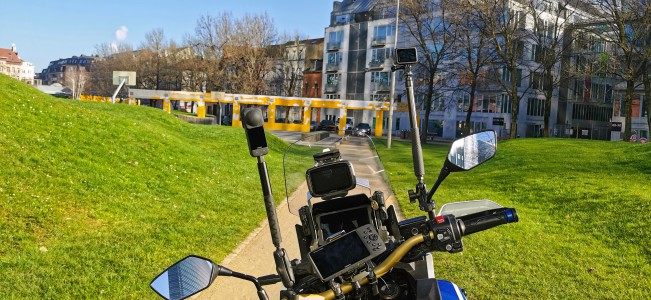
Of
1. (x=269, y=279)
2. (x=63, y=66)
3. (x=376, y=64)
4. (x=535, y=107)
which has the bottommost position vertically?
(x=269, y=279)

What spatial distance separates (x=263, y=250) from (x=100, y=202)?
2.78 m

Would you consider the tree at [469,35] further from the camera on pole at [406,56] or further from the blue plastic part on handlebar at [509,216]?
the blue plastic part on handlebar at [509,216]

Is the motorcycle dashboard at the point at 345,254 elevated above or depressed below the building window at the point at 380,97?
below

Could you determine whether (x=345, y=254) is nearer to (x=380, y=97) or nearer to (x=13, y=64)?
(x=380, y=97)

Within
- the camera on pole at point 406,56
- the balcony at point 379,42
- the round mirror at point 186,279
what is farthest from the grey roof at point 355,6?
the round mirror at point 186,279

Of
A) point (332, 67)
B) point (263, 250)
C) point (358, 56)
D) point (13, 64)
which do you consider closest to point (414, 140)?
point (263, 250)

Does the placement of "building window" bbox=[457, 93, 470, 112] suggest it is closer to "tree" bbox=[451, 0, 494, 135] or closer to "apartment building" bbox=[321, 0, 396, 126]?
"apartment building" bbox=[321, 0, 396, 126]

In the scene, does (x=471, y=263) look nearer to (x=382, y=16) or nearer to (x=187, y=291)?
(x=187, y=291)

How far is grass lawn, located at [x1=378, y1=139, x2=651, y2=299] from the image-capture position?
6.24 m

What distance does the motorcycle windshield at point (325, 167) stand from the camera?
264cm

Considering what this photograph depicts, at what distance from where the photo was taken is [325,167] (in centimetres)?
262

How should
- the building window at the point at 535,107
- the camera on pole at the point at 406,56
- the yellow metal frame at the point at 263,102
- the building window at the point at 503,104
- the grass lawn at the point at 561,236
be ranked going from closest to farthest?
the camera on pole at the point at 406,56 → the grass lawn at the point at 561,236 → the yellow metal frame at the point at 263,102 → the building window at the point at 503,104 → the building window at the point at 535,107

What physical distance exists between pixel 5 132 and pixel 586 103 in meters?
62.1

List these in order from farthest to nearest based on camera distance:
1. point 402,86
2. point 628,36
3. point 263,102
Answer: point 402,86 → point 263,102 → point 628,36
